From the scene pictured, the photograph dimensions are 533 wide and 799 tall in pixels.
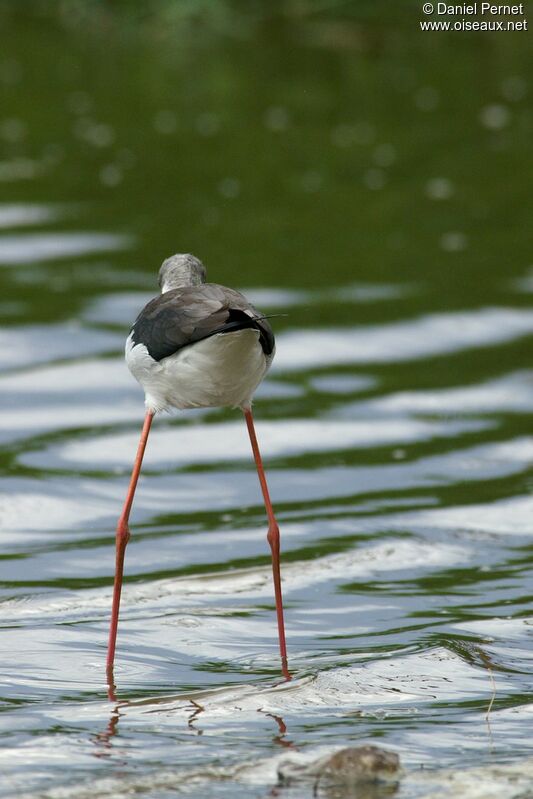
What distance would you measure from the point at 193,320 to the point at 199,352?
0.44 ft

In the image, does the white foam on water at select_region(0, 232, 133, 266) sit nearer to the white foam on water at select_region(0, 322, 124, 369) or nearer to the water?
the water

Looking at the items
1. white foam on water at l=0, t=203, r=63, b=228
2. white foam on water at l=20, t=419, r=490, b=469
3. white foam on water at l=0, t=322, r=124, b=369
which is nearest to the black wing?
white foam on water at l=20, t=419, r=490, b=469

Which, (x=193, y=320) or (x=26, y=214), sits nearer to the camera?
(x=193, y=320)

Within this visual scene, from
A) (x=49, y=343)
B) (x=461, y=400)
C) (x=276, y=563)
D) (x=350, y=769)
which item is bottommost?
(x=350, y=769)

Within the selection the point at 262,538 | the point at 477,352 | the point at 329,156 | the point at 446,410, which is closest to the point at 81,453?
the point at 262,538

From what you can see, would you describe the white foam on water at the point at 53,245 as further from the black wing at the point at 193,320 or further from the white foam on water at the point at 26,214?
the black wing at the point at 193,320

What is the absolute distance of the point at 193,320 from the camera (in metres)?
6.11

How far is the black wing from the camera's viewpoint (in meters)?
5.95

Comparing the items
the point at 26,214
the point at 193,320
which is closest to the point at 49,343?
the point at 26,214

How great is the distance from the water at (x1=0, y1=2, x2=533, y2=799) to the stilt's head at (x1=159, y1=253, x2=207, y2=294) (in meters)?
1.62

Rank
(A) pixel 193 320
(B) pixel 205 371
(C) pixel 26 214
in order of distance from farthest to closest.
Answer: (C) pixel 26 214 < (B) pixel 205 371 < (A) pixel 193 320

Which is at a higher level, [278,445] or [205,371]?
[278,445]

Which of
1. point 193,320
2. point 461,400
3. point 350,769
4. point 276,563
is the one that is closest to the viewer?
point 350,769

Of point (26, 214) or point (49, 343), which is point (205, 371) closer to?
point (49, 343)
